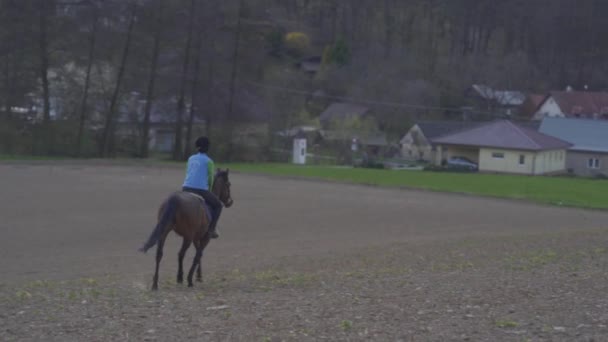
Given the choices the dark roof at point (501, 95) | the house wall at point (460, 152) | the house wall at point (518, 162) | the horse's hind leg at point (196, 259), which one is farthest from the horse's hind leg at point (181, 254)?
the dark roof at point (501, 95)

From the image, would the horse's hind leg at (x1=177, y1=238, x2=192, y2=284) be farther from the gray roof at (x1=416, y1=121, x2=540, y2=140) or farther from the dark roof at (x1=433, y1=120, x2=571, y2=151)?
the gray roof at (x1=416, y1=121, x2=540, y2=140)

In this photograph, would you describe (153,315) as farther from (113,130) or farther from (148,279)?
(113,130)

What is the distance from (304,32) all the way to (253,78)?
37.7 meters

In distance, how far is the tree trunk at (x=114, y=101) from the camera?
60250 millimetres

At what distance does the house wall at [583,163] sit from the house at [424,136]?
9609 millimetres

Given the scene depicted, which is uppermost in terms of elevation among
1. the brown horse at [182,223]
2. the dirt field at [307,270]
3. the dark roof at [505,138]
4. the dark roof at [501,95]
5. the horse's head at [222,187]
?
the dark roof at [501,95]

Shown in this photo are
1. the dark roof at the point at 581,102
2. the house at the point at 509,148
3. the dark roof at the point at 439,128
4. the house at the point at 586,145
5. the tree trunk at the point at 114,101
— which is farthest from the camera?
the dark roof at the point at 581,102

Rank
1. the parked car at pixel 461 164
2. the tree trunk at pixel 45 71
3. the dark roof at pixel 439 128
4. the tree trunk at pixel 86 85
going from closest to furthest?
1. the tree trunk at pixel 45 71
2. the tree trunk at pixel 86 85
3. the parked car at pixel 461 164
4. the dark roof at pixel 439 128

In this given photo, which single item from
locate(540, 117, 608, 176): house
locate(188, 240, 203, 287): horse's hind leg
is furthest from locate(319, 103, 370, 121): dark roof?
locate(188, 240, 203, 287): horse's hind leg

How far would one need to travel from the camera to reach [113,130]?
63125 mm

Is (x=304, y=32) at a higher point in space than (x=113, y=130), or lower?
higher

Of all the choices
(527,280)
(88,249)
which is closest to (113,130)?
(88,249)

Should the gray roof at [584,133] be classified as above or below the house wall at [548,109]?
below

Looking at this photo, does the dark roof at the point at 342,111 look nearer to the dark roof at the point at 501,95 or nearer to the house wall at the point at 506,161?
the dark roof at the point at 501,95
